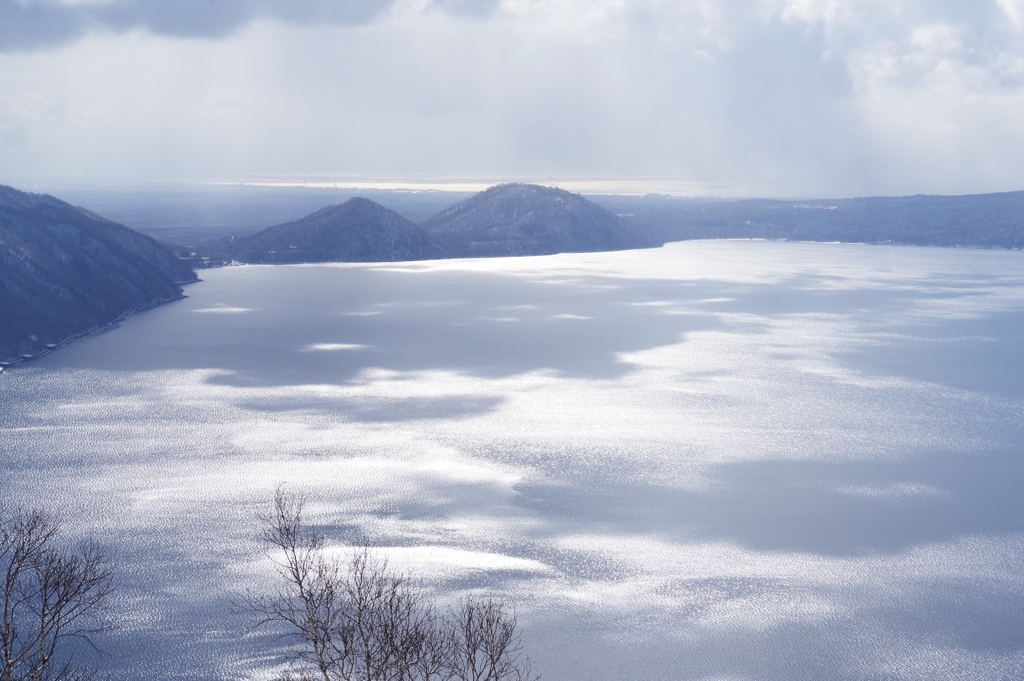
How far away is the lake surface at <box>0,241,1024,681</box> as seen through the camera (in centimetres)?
1733

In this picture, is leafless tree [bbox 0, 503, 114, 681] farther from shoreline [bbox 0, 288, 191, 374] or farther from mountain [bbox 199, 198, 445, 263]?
mountain [bbox 199, 198, 445, 263]

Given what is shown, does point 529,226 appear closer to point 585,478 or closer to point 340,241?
point 340,241

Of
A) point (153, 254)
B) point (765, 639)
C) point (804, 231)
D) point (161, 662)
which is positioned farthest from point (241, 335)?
point (804, 231)

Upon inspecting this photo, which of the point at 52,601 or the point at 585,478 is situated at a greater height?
the point at 585,478

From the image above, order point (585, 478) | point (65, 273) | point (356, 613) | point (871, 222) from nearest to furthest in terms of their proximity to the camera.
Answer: point (356, 613)
point (585, 478)
point (65, 273)
point (871, 222)

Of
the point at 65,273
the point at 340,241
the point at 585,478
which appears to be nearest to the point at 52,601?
the point at 585,478

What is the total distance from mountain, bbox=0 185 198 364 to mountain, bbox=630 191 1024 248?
95918mm

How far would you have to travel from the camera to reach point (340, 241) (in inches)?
4353

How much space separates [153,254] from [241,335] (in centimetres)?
3203

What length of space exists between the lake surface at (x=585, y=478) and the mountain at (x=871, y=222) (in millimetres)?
98157

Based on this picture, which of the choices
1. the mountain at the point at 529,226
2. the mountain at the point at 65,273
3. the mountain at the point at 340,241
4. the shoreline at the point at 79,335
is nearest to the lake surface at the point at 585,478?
the shoreline at the point at 79,335

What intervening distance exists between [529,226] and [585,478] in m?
107

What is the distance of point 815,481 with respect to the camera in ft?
87.1

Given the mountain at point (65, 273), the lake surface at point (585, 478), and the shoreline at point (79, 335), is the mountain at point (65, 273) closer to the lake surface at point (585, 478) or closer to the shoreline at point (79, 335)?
the shoreline at point (79, 335)
